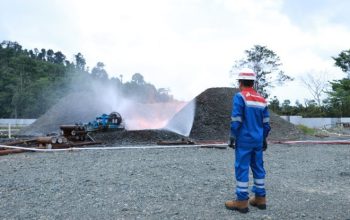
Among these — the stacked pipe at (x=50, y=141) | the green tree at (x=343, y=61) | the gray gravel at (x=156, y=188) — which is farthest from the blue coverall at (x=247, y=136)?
the green tree at (x=343, y=61)

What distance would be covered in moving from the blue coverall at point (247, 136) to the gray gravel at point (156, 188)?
1.05ft

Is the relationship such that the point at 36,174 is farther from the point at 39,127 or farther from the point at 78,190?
the point at 39,127

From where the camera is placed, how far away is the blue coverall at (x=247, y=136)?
14.4 ft

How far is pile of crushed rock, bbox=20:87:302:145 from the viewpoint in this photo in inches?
577

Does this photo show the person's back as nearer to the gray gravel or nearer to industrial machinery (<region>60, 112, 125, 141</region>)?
the gray gravel

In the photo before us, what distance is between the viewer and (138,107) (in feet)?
73.4

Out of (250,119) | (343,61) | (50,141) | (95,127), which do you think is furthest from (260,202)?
(343,61)

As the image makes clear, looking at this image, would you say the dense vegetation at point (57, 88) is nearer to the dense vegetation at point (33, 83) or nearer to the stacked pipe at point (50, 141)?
the dense vegetation at point (33, 83)

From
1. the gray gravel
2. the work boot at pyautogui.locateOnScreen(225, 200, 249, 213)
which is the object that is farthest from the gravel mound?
the work boot at pyautogui.locateOnScreen(225, 200, 249, 213)

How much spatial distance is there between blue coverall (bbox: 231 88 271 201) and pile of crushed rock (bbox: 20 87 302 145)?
9.60 meters

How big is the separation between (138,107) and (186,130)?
565cm

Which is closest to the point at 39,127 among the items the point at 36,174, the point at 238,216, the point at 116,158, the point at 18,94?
the point at 116,158

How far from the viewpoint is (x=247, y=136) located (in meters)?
4.48

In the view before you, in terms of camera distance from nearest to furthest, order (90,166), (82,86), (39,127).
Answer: (90,166) < (39,127) < (82,86)
